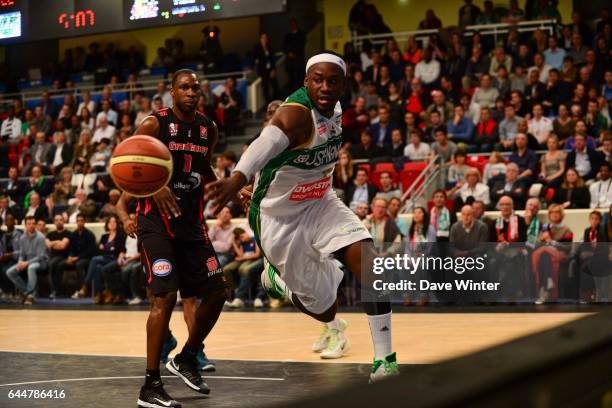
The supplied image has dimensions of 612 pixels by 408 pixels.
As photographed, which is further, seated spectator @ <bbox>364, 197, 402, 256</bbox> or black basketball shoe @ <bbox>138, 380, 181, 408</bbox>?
seated spectator @ <bbox>364, 197, 402, 256</bbox>

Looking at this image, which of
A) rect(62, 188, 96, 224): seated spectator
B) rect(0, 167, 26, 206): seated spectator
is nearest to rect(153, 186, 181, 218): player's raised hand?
rect(62, 188, 96, 224): seated spectator

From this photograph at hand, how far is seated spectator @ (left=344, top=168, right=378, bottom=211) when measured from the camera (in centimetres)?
1350

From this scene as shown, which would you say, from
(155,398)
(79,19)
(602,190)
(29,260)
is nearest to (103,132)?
(79,19)

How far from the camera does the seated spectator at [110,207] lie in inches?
597

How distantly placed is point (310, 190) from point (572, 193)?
7792 millimetres

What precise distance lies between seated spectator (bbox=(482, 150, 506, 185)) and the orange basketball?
9002 millimetres

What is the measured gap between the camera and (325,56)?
5277 mm

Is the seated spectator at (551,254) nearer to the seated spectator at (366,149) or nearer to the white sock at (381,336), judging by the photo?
the seated spectator at (366,149)

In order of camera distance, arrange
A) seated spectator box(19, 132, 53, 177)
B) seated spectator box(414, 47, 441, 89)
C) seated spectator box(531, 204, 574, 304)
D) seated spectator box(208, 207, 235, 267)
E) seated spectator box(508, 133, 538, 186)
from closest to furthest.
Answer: seated spectator box(531, 204, 574, 304)
seated spectator box(508, 133, 538, 186)
seated spectator box(208, 207, 235, 267)
seated spectator box(414, 47, 441, 89)
seated spectator box(19, 132, 53, 177)

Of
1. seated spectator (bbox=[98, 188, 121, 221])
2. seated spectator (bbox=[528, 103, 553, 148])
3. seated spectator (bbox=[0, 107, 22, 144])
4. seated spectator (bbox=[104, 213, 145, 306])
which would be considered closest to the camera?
seated spectator (bbox=[528, 103, 553, 148])

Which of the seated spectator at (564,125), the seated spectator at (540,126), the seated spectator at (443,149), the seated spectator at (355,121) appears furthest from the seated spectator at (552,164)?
the seated spectator at (355,121)

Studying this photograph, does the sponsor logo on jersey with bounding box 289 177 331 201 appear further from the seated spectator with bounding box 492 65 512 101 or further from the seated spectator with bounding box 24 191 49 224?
the seated spectator with bounding box 24 191 49 224

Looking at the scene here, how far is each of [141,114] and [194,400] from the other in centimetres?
1452

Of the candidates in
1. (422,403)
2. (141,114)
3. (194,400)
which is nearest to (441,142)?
(141,114)
